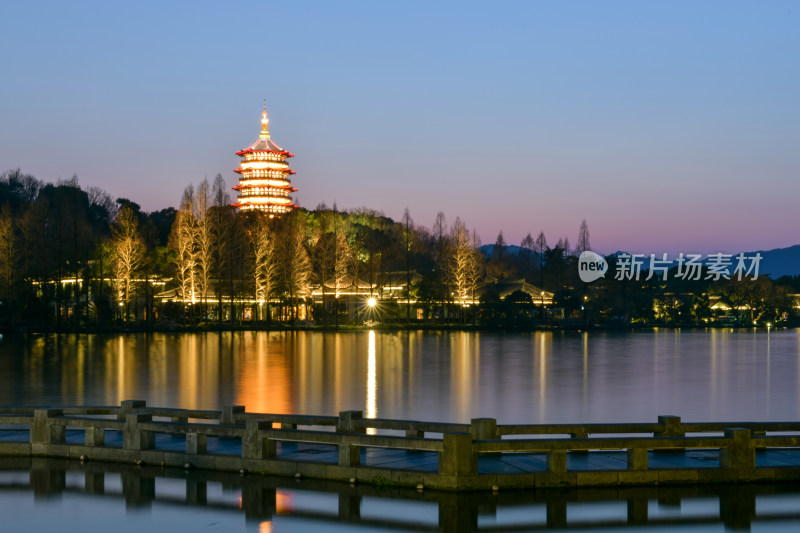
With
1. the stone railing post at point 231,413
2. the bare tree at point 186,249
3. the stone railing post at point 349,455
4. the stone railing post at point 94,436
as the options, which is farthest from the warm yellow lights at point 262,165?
the stone railing post at point 349,455

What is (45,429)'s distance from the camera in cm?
1444

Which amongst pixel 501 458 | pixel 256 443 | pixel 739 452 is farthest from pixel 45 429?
pixel 739 452

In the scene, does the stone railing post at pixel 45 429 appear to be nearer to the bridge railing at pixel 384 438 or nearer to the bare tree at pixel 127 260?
the bridge railing at pixel 384 438

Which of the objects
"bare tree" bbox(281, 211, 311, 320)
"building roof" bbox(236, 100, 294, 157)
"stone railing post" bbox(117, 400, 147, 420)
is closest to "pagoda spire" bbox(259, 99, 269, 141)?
"building roof" bbox(236, 100, 294, 157)

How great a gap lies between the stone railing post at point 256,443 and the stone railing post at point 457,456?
2918mm

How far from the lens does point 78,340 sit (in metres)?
60.8

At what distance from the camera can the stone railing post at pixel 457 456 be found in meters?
11.5

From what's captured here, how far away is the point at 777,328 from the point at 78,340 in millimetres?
94969

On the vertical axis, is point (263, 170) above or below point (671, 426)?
above

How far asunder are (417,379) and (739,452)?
22.5 meters

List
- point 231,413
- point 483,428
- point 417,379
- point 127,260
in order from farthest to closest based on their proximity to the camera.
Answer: point 127,260 → point 417,379 → point 231,413 → point 483,428

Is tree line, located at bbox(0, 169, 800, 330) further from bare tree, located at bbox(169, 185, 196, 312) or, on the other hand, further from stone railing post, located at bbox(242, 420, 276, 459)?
stone railing post, located at bbox(242, 420, 276, 459)

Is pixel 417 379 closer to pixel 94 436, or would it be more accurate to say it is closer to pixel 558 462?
pixel 94 436

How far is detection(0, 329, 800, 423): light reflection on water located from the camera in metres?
25.7
